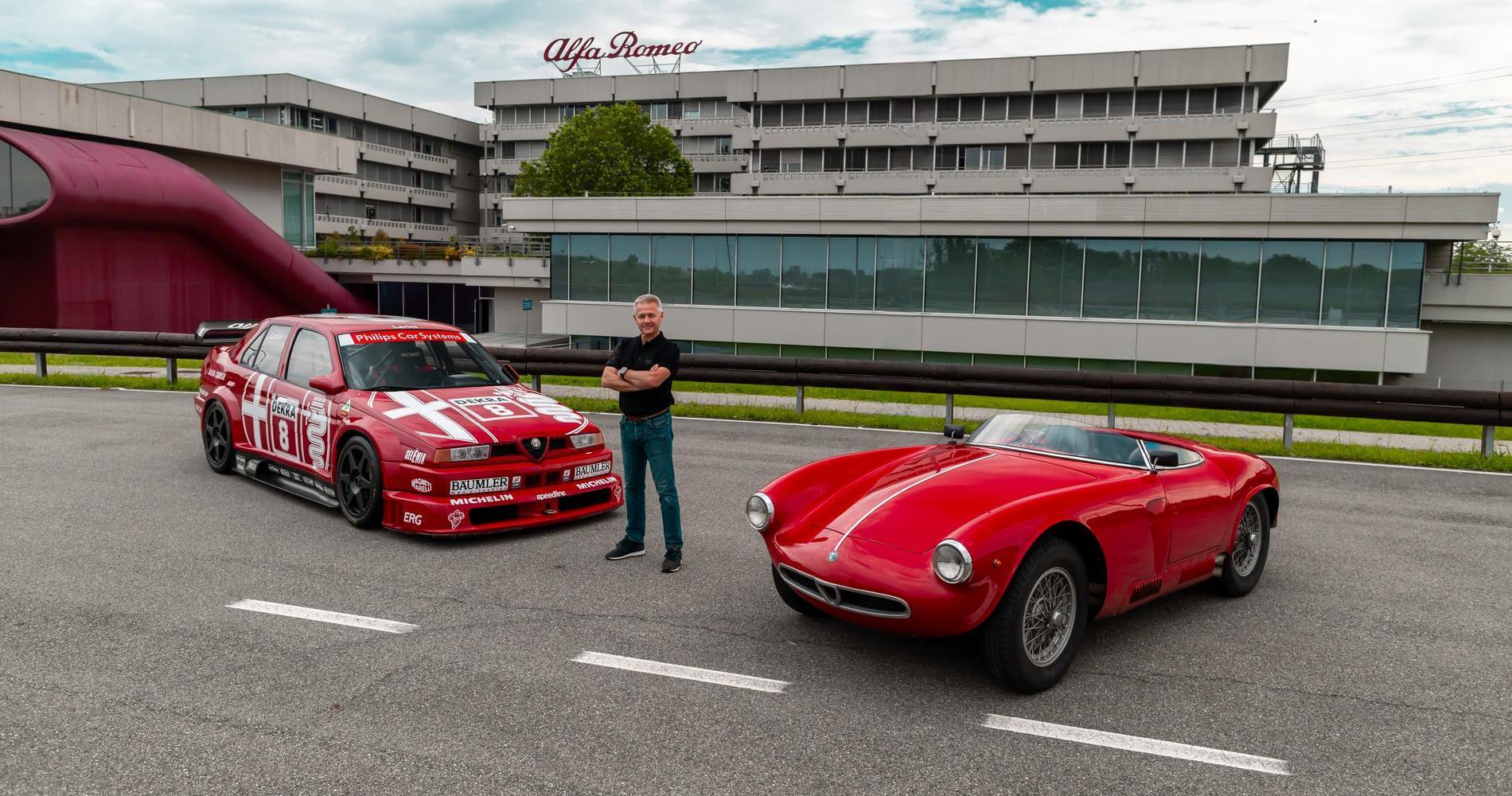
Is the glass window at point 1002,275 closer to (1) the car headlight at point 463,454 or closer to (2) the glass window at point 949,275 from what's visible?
(2) the glass window at point 949,275

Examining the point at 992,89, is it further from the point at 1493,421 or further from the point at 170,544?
the point at 170,544

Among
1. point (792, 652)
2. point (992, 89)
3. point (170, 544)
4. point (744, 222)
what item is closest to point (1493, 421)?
point (792, 652)

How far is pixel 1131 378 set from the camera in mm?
13172

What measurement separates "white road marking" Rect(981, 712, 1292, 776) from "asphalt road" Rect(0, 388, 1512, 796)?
6cm

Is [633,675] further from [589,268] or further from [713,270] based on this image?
[589,268]

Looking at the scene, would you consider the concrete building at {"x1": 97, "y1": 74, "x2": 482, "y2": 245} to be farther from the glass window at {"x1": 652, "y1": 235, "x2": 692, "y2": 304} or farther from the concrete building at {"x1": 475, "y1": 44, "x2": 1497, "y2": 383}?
the concrete building at {"x1": 475, "y1": 44, "x2": 1497, "y2": 383}

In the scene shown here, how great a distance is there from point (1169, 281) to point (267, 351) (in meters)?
23.4

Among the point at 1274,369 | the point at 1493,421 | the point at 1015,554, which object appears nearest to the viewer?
the point at 1015,554

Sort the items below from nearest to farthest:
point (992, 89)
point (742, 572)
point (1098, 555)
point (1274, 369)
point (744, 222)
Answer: point (1098, 555) → point (742, 572) → point (1274, 369) → point (744, 222) → point (992, 89)

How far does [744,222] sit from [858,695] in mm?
25925

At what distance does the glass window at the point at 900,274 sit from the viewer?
28719 mm

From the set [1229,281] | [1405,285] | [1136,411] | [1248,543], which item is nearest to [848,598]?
[1248,543]

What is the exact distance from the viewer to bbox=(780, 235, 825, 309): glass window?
97.3ft

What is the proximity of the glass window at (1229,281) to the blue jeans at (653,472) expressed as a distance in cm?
2336
